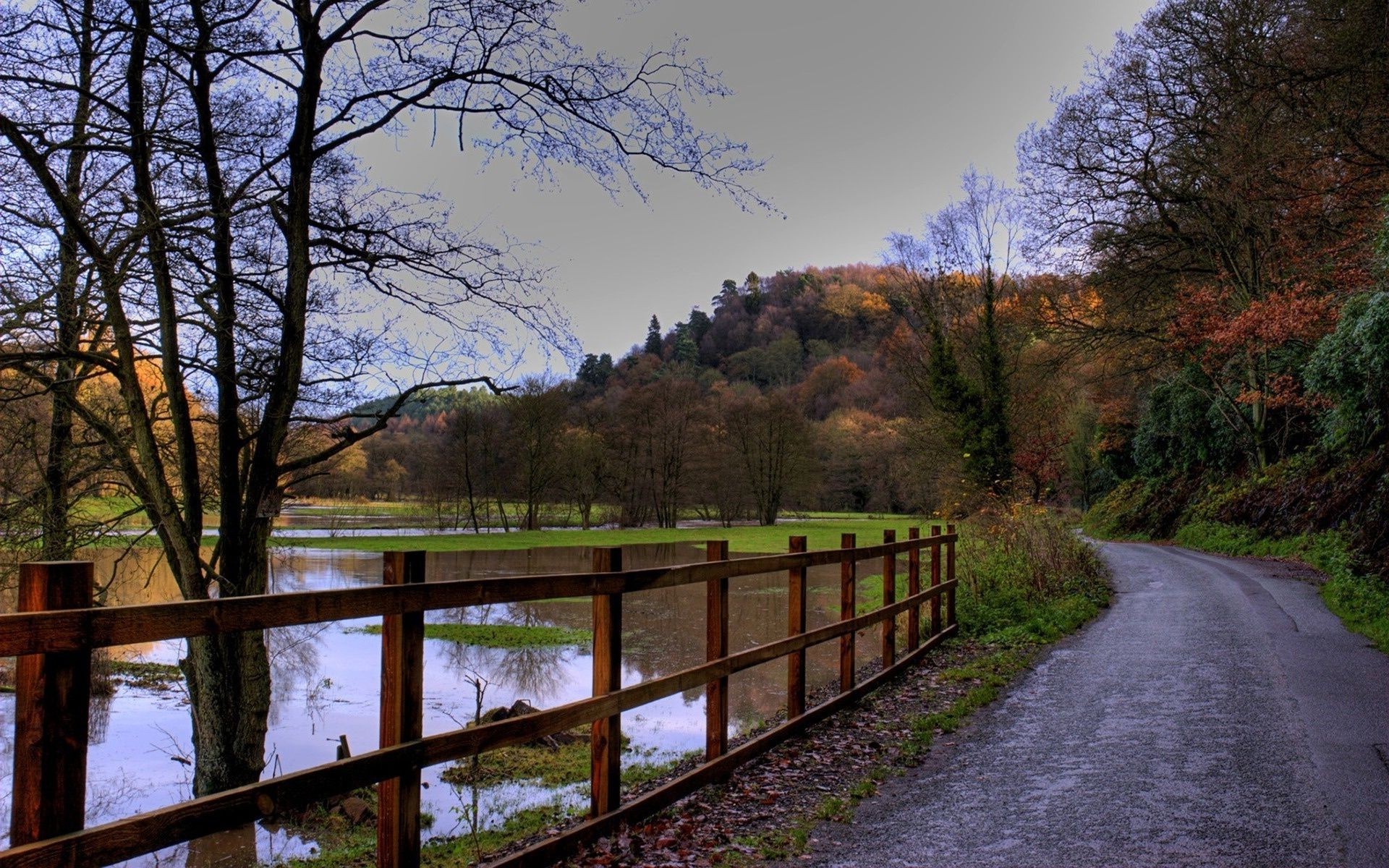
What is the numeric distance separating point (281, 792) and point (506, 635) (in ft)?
50.2

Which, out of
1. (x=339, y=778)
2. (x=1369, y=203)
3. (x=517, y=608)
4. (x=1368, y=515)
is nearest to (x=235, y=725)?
(x=339, y=778)

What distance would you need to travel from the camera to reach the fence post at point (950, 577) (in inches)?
463

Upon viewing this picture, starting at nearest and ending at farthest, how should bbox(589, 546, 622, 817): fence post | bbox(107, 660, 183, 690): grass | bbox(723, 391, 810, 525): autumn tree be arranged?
bbox(589, 546, 622, 817): fence post
bbox(107, 660, 183, 690): grass
bbox(723, 391, 810, 525): autumn tree

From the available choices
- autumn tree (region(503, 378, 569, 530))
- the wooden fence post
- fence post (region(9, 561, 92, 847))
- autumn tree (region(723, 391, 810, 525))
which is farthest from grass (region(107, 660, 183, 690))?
autumn tree (region(723, 391, 810, 525))

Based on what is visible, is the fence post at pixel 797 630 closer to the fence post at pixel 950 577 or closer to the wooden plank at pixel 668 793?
the wooden plank at pixel 668 793

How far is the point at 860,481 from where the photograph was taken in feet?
285

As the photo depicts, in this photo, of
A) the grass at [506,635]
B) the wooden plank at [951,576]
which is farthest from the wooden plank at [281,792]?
the grass at [506,635]

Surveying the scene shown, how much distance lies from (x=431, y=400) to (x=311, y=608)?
661cm

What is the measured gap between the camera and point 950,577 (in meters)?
11.8

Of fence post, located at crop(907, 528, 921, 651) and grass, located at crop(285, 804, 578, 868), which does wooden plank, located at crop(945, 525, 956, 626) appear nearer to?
fence post, located at crop(907, 528, 921, 651)

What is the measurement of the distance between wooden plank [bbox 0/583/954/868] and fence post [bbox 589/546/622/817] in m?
0.10

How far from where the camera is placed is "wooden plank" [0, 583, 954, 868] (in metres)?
2.36

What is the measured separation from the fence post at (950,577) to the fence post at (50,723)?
10399mm

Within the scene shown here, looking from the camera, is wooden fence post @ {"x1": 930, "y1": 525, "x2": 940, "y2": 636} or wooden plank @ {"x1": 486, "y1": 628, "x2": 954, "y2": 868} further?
wooden fence post @ {"x1": 930, "y1": 525, "x2": 940, "y2": 636}
